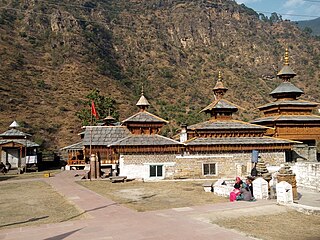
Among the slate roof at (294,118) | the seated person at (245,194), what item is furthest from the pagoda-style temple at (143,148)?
the slate roof at (294,118)

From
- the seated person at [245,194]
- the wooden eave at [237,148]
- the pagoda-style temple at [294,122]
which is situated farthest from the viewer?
the pagoda-style temple at [294,122]

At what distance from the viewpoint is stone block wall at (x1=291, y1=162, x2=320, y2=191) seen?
2303 cm

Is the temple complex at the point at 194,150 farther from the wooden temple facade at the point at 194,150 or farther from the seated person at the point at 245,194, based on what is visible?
Result: the seated person at the point at 245,194

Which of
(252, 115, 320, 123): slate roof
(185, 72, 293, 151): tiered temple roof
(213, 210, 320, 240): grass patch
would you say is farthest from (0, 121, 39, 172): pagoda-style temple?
(213, 210, 320, 240): grass patch

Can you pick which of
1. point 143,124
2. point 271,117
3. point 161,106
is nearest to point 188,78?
point 161,106

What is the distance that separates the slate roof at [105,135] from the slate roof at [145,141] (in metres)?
3.63

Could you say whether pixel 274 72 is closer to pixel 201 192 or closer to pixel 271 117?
pixel 271 117

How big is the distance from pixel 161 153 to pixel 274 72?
283 ft

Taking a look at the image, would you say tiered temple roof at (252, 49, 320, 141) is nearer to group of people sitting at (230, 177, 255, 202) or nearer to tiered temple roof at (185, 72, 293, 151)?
tiered temple roof at (185, 72, 293, 151)

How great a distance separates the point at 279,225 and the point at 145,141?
17.3m

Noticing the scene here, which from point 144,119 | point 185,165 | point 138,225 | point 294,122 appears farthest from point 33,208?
point 294,122

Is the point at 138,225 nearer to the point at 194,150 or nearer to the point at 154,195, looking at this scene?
the point at 154,195

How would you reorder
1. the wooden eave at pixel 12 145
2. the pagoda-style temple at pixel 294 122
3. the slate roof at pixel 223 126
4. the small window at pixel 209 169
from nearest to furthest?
the small window at pixel 209 169 → the slate roof at pixel 223 126 → the pagoda-style temple at pixel 294 122 → the wooden eave at pixel 12 145

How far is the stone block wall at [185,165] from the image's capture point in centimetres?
2784
